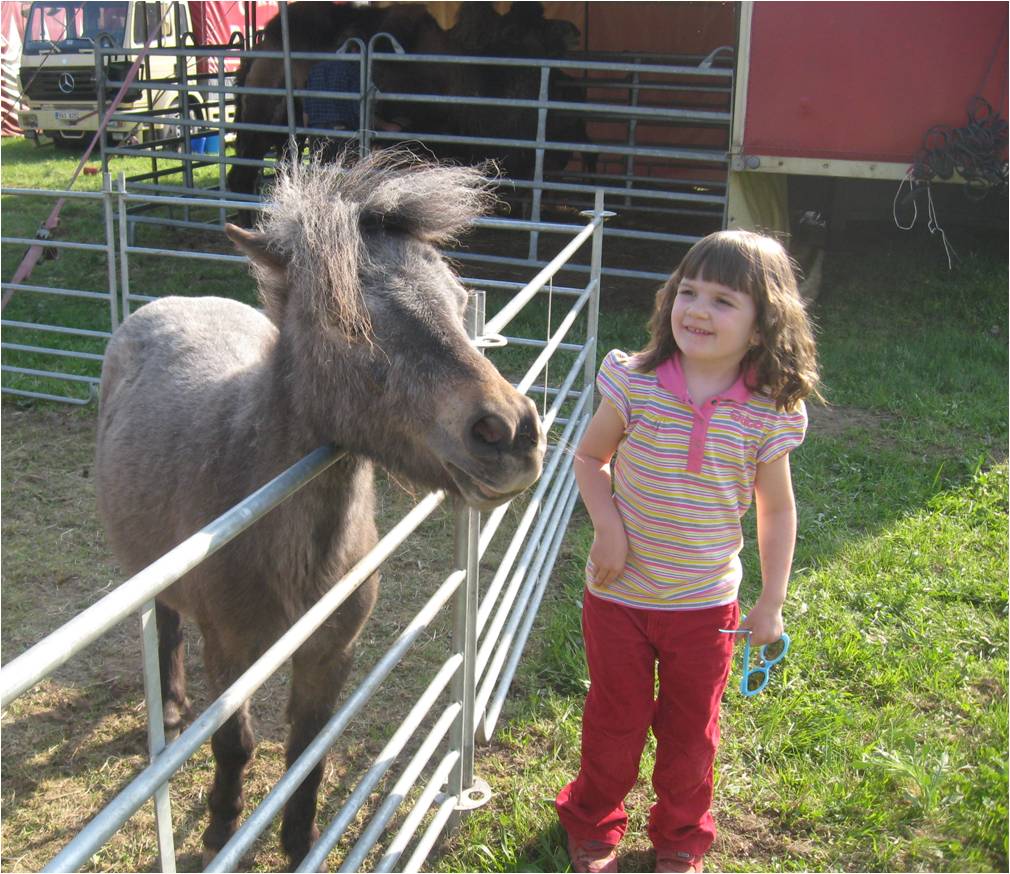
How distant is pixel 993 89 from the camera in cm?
665

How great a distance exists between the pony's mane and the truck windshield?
16.0m

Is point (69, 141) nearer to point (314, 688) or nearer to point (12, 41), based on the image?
point (12, 41)

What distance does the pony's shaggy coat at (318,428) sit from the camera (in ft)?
6.79

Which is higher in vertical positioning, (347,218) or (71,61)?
(71,61)

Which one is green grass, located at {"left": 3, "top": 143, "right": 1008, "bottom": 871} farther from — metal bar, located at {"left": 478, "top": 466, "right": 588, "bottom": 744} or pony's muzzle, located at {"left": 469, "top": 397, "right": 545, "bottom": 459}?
pony's muzzle, located at {"left": 469, "top": 397, "right": 545, "bottom": 459}

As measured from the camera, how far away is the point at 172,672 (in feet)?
11.9

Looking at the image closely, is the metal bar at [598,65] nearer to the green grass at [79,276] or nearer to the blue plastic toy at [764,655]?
the green grass at [79,276]

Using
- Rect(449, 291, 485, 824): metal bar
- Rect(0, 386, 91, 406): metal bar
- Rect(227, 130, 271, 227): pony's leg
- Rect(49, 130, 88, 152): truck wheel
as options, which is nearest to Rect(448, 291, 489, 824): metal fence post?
Rect(449, 291, 485, 824): metal bar

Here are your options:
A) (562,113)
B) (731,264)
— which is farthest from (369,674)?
(562,113)

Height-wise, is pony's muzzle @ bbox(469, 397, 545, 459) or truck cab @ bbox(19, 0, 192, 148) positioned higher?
truck cab @ bbox(19, 0, 192, 148)

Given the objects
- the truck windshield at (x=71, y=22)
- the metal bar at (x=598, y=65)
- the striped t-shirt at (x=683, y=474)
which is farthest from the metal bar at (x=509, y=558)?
the truck windshield at (x=71, y=22)

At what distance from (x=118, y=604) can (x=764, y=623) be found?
184 centimetres

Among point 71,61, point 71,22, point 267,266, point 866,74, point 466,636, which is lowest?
point 466,636

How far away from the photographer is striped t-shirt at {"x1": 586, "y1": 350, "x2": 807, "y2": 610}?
7.94 ft
